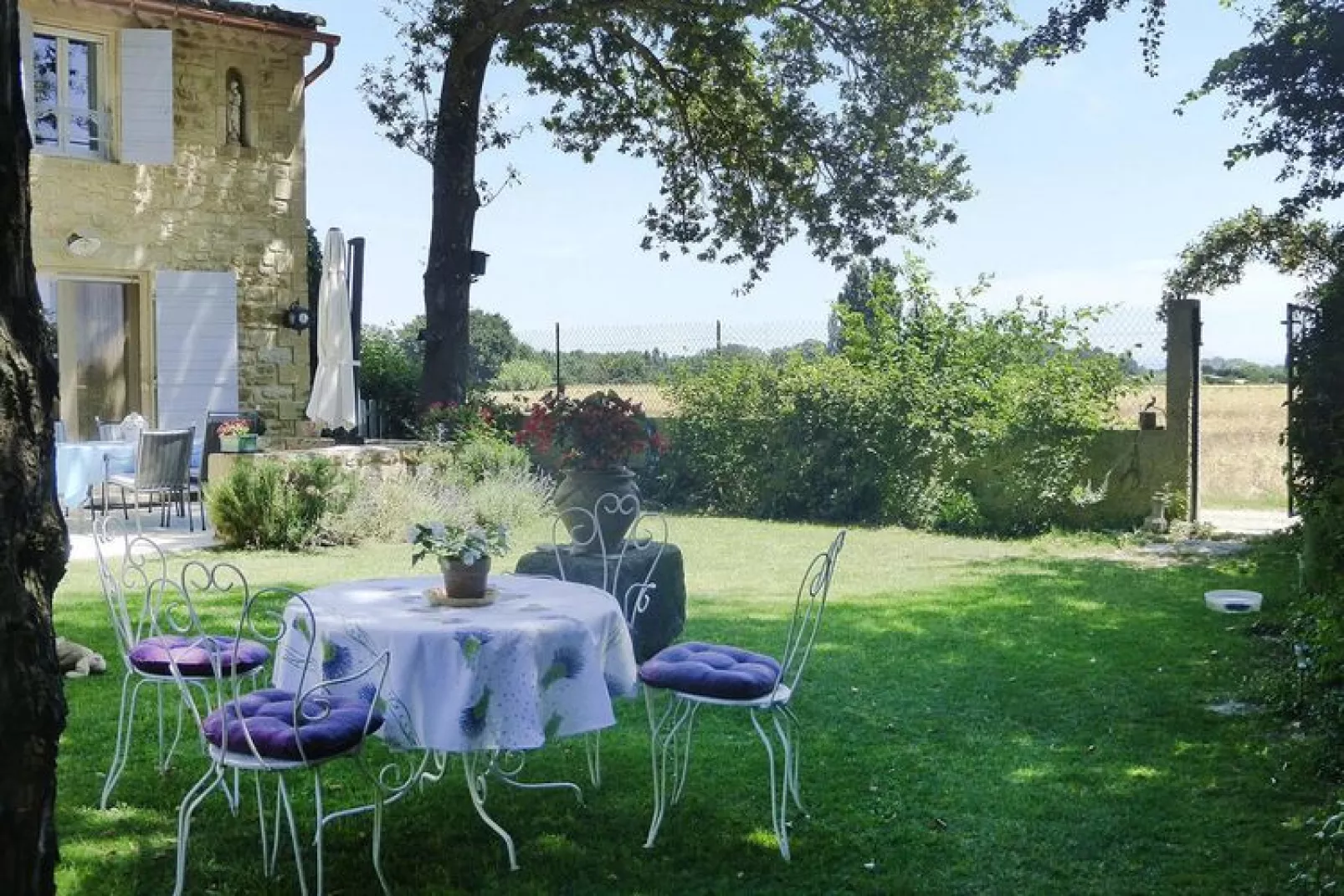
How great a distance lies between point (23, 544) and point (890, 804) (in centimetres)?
303

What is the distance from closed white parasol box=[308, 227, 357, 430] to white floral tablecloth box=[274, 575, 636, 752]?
27.9 feet

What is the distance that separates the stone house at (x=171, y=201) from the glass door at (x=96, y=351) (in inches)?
0.7

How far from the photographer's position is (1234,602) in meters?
7.58

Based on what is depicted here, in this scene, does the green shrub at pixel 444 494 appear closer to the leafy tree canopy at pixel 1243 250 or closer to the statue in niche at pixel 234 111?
the statue in niche at pixel 234 111

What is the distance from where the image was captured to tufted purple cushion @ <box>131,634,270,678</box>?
4.19 metres

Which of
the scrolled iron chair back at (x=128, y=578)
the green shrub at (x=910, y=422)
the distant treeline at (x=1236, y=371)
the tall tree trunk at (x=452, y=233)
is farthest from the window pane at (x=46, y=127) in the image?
the distant treeline at (x=1236, y=371)

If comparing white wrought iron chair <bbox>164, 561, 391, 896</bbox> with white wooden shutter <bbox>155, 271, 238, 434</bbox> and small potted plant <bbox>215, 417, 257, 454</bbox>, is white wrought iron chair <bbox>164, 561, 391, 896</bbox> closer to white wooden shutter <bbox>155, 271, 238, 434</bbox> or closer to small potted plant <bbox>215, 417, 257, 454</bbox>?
small potted plant <bbox>215, 417, 257, 454</bbox>

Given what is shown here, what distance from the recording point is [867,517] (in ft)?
41.5

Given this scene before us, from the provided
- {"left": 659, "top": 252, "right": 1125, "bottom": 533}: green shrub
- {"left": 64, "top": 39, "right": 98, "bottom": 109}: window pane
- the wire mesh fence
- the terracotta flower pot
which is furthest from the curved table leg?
{"left": 64, "top": 39, "right": 98, "bottom": 109}: window pane

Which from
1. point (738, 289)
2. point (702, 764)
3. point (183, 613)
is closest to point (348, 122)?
point (738, 289)

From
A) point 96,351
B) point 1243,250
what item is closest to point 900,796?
point 96,351

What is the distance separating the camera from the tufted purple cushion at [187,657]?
13.8ft

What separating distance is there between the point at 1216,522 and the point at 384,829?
32.4ft

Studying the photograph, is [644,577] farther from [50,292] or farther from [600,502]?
[50,292]
